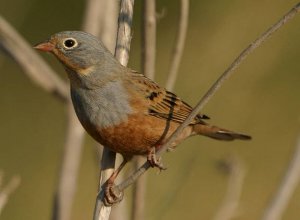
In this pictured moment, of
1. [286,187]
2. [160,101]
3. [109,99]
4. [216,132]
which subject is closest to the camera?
[109,99]

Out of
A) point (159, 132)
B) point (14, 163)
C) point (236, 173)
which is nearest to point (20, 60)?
point (159, 132)

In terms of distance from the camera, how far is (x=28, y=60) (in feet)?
15.8

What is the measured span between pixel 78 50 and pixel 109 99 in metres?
0.30

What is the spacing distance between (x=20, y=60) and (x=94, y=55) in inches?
30.0

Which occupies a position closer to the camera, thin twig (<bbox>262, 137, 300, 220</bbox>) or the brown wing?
the brown wing

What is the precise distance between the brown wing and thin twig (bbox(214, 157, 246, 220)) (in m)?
0.57

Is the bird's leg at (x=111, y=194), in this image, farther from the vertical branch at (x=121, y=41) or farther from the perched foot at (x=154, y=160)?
the perched foot at (x=154, y=160)

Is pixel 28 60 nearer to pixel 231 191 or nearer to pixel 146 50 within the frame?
pixel 146 50

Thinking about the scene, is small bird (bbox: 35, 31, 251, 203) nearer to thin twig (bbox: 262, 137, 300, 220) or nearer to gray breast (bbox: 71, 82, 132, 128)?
gray breast (bbox: 71, 82, 132, 128)

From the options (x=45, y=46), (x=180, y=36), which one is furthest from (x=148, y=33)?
(x=45, y=46)

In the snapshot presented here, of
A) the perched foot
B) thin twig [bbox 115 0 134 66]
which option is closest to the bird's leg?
the perched foot

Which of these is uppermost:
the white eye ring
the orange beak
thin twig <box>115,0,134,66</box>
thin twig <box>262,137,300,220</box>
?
thin twig <box>115,0,134,66</box>

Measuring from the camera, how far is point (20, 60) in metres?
4.80

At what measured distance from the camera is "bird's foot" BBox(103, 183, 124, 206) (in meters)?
3.87
